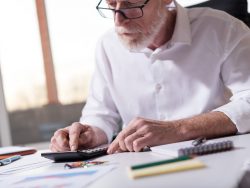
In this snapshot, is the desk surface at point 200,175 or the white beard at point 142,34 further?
the white beard at point 142,34

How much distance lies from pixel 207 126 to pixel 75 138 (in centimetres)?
43

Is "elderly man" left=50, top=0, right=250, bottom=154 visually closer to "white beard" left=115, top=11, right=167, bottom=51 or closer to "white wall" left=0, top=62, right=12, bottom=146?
"white beard" left=115, top=11, right=167, bottom=51

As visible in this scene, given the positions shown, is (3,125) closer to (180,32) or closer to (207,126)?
(180,32)

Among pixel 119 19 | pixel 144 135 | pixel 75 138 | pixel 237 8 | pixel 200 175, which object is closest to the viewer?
pixel 200 175

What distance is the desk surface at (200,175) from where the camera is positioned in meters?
0.63

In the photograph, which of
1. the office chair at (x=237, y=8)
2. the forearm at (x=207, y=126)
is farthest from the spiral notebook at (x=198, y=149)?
the office chair at (x=237, y=8)

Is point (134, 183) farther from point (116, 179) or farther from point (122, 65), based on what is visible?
point (122, 65)

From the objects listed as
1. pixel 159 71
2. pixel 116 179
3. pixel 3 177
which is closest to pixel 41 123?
pixel 159 71

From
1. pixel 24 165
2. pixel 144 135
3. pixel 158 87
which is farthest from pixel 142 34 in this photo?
pixel 24 165

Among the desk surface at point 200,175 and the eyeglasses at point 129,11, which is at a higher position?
the eyeglasses at point 129,11

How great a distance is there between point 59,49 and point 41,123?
650 mm

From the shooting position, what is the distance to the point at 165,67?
4.89ft

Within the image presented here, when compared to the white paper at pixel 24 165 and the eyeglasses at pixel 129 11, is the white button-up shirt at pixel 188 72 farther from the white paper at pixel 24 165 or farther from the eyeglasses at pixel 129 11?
the white paper at pixel 24 165

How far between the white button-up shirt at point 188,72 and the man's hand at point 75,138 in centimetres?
13
